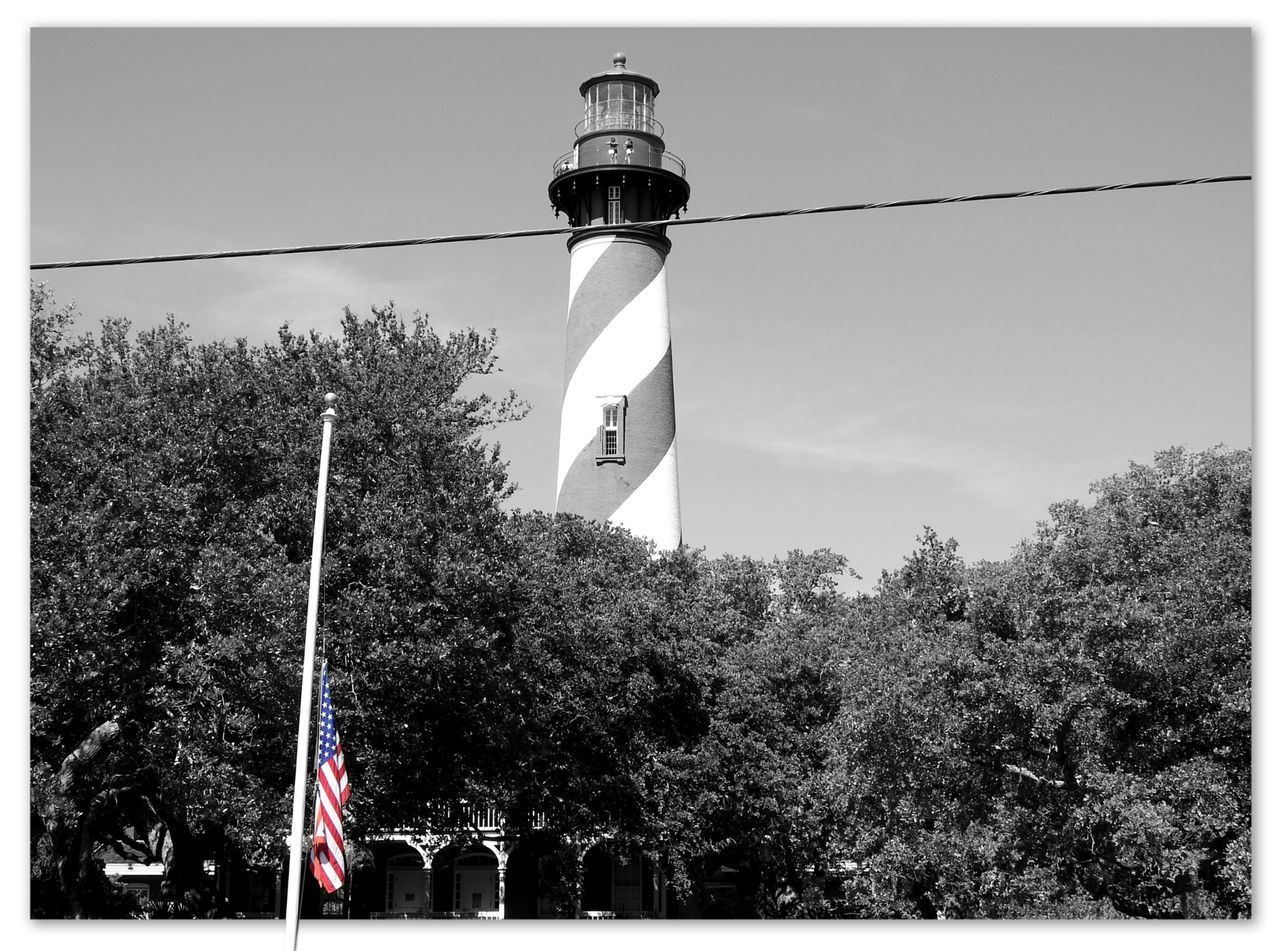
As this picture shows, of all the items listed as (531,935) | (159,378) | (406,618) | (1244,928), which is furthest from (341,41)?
(1244,928)

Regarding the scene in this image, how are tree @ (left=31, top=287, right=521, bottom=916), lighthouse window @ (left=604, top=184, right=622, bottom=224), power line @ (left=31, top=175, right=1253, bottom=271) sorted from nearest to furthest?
1. power line @ (left=31, top=175, right=1253, bottom=271)
2. tree @ (left=31, top=287, right=521, bottom=916)
3. lighthouse window @ (left=604, top=184, right=622, bottom=224)

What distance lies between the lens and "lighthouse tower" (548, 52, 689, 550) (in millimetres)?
32531

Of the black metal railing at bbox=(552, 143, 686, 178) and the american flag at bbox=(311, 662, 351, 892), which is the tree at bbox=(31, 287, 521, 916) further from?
the black metal railing at bbox=(552, 143, 686, 178)

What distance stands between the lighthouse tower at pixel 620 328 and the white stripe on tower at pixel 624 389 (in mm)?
23

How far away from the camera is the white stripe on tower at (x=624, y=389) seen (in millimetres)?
32469

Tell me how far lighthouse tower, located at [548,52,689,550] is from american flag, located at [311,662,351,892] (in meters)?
19.5

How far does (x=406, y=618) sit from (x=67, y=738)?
434cm

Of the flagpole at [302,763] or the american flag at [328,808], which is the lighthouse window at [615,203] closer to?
the flagpole at [302,763]

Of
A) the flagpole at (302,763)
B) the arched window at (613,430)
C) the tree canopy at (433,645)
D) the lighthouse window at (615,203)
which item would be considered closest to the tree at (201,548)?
the tree canopy at (433,645)

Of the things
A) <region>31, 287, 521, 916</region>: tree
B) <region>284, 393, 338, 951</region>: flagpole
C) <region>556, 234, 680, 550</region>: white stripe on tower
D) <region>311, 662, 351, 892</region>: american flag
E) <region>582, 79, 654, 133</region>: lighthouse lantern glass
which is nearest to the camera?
<region>284, 393, 338, 951</region>: flagpole

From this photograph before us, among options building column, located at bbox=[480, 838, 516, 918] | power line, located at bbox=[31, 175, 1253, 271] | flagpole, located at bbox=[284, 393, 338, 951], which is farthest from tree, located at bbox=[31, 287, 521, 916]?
building column, located at bbox=[480, 838, 516, 918]

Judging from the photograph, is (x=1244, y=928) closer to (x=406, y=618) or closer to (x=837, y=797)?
(x=837, y=797)

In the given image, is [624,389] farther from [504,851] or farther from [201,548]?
[201,548]

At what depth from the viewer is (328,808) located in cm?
1273
